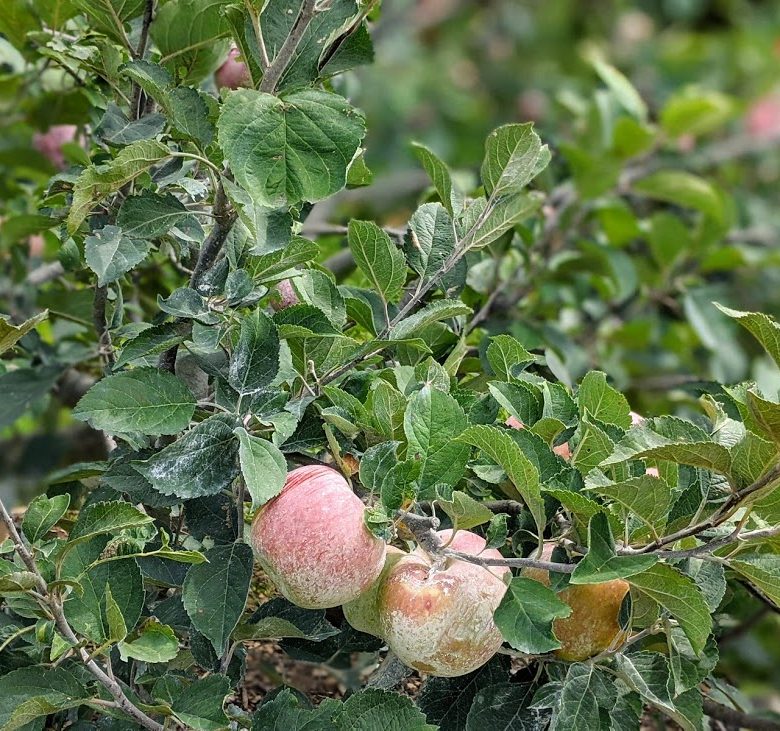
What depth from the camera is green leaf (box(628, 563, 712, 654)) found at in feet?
1.90

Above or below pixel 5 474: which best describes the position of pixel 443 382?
above

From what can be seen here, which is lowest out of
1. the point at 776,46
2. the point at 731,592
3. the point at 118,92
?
the point at 776,46

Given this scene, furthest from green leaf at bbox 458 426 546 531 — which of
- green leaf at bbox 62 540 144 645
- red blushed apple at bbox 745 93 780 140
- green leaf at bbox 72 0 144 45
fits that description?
red blushed apple at bbox 745 93 780 140

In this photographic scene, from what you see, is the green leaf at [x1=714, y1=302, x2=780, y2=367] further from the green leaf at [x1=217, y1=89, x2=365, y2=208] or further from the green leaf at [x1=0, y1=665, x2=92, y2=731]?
the green leaf at [x1=0, y1=665, x2=92, y2=731]

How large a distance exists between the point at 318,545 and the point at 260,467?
5 cm

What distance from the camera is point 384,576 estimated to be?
0.64 meters

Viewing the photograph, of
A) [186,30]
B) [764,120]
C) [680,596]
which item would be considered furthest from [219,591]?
[764,120]

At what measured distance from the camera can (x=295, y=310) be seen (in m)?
0.68

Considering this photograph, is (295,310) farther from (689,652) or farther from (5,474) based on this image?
(5,474)

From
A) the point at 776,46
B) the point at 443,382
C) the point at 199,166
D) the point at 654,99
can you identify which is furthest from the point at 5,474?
the point at 776,46

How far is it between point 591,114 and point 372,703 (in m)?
1.16

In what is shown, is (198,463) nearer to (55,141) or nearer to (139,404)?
(139,404)

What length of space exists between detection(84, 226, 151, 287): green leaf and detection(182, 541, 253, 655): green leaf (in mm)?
174

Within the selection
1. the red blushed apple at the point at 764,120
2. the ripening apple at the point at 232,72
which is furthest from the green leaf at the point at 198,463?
the red blushed apple at the point at 764,120
